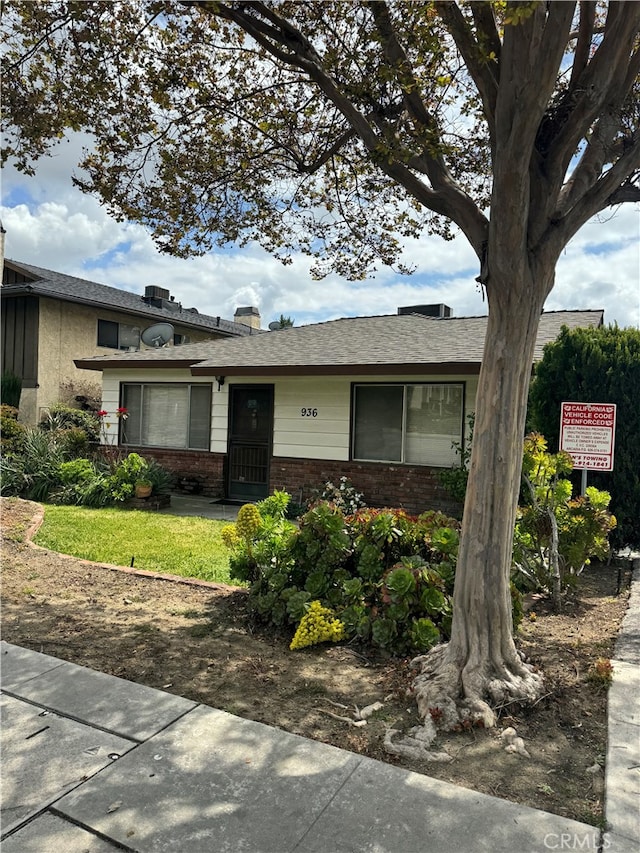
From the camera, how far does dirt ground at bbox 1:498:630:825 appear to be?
282 cm

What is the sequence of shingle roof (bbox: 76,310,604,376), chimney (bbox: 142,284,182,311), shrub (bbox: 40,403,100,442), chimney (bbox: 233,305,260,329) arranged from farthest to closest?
1. chimney (bbox: 233,305,260,329)
2. chimney (bbox: 142,284,182,311)
3. shrub (bbox: 40,403,100,442)
4. shingle roof (bbox: 76,310,604,376)

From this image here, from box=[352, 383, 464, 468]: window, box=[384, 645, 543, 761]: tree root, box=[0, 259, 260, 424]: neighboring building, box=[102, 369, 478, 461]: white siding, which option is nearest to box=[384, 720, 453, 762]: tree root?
box=[384, 645, 543, 761]: tree root

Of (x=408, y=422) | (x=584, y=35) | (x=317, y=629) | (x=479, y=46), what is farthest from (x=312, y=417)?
(x=479, y=46)

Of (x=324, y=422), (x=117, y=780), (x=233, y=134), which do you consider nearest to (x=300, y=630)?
(x=117, y=780)

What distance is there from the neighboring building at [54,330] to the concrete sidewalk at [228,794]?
598 inches

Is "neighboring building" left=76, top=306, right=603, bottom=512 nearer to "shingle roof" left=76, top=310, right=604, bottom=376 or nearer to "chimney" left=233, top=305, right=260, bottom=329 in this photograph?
"shingle roof" left=76, top=310, right=604, bottom=376

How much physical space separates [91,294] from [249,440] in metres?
10.1

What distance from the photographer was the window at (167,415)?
42.2 feet

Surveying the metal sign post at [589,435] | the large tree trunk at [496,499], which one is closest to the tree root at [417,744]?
the large tree trunk at [496,499]

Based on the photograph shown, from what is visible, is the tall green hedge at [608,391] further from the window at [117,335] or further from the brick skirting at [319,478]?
the window at [117,335]

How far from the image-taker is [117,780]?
2654 millimetres

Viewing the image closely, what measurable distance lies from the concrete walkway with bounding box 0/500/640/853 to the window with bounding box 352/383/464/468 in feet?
23.2

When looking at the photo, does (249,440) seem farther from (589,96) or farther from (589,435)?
(589,96)

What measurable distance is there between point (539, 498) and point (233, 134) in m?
4.90
